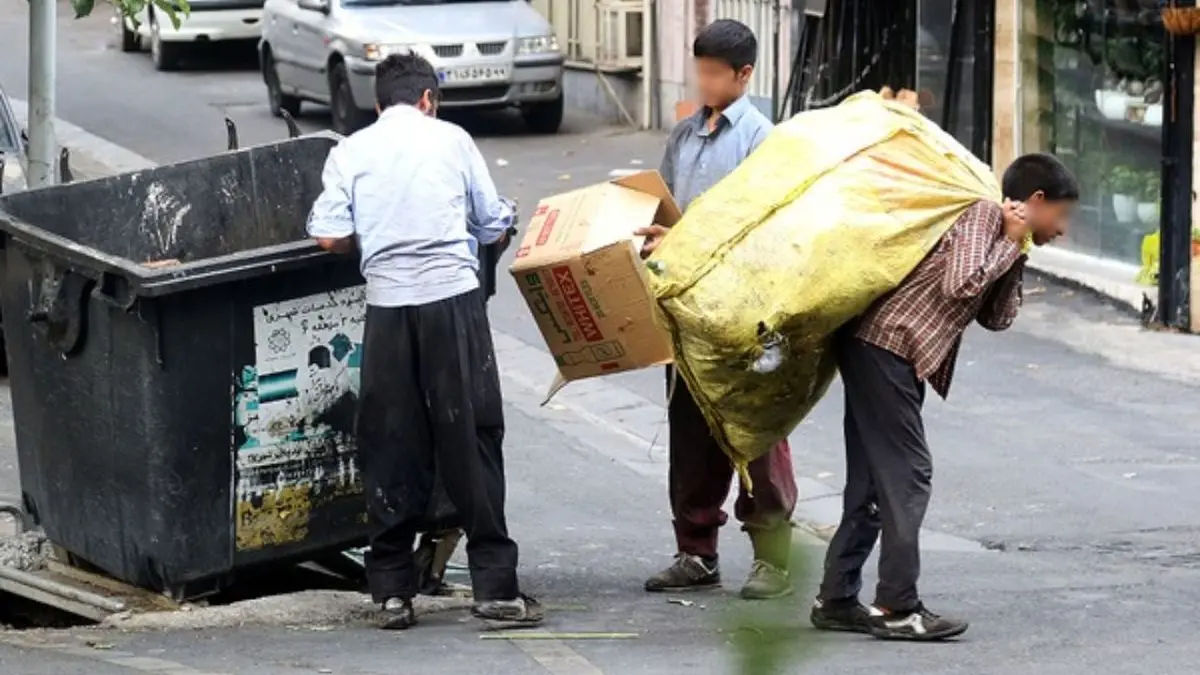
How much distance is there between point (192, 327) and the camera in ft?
19.6

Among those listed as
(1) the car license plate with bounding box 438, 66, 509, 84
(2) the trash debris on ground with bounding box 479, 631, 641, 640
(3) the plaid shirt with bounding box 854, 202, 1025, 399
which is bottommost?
(1) the car license plate with bounding box 438, 66, 509, 84

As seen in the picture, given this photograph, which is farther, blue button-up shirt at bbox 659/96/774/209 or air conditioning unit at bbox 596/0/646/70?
air conditioning unit at bbox 596/0/646/70

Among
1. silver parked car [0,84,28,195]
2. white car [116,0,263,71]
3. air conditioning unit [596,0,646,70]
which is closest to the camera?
silver parked car [0,84,28,195]

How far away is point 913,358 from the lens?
5.72 meters

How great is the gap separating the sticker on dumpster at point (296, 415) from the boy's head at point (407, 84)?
59cm

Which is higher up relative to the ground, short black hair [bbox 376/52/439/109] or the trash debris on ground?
short black hair [bbox 376/52/439/109]

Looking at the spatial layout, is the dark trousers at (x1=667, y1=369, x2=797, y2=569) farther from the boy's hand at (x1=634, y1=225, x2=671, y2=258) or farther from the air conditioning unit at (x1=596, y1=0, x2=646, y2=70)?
the air conditioning unit at (x1=596, y1=0, x2=646, y2=70)

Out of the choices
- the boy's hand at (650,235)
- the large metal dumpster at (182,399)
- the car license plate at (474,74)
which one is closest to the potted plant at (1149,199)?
the boy's hand at (650,235)

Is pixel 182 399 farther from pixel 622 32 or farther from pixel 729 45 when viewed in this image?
pixel 622 32

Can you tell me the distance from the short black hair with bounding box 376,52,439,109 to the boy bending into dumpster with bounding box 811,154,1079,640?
138cm

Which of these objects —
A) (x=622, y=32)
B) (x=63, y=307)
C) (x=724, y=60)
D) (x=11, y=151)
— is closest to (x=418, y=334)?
(x=63, y=307)

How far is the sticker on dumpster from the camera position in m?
6.14

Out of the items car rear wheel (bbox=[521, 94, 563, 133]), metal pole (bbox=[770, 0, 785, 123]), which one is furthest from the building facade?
car rear wheel (bbox=[521, 94, 563, 133])

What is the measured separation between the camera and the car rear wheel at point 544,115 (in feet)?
63.9
